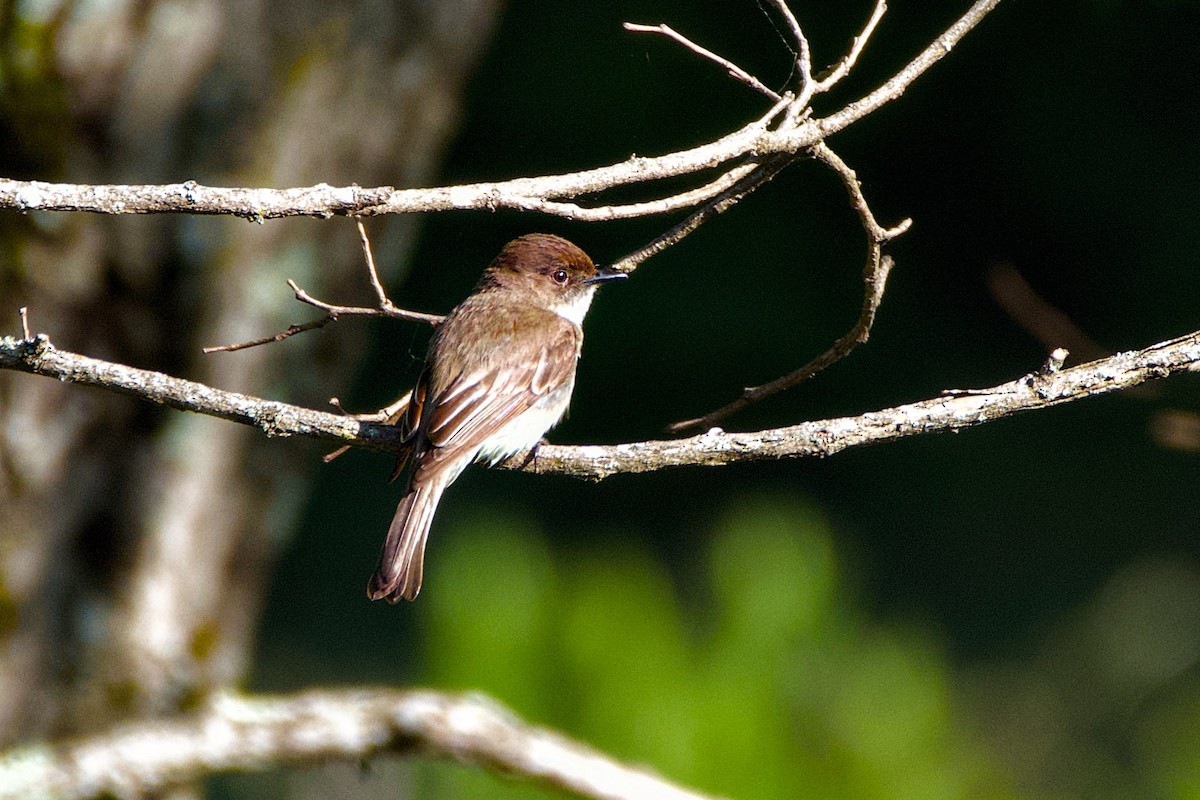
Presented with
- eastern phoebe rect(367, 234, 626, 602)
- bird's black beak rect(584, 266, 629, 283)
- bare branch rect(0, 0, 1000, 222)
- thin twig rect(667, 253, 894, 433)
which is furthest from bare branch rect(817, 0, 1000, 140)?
eastern phoebe rect(367, 234, 626, 602)

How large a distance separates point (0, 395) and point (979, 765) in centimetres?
355

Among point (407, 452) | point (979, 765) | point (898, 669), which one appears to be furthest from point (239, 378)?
point (979, 765)

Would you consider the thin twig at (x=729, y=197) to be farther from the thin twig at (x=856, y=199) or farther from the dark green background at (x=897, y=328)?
the dark green background at (x=897, y=328)

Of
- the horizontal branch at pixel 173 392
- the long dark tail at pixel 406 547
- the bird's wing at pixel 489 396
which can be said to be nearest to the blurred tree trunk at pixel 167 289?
the bird's wing at pixel 489 396

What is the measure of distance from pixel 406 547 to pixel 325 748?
22.5 inches

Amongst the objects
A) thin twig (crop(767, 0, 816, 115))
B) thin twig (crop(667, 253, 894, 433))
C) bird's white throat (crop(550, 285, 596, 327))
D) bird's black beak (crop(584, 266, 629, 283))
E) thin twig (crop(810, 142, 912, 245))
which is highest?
bird's white throat (crop(550, 285, 596, 327))

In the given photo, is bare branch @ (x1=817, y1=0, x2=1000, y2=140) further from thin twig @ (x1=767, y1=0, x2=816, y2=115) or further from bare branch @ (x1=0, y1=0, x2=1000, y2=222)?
bare branch @ (x1=0, y1=0, x2=1000, y2=222)

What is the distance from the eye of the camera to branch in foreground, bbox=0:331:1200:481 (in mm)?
2713

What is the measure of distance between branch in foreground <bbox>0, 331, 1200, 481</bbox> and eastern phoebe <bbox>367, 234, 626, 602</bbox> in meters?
0.71

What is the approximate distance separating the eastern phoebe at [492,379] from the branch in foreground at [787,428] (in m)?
0.71

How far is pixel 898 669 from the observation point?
477 cm

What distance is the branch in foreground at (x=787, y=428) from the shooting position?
2.71 meters

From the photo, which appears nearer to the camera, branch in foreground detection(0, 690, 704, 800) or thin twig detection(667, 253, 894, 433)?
thin twig detection(667, 253, 894, 433)

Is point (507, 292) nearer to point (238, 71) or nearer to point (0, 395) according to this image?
point (238, 71)
